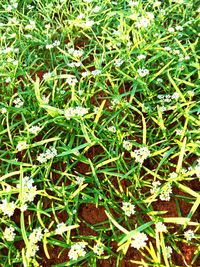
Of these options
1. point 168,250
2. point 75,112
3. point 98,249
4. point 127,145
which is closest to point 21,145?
point 75,112

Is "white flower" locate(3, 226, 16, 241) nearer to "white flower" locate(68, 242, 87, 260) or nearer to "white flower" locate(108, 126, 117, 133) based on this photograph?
"white flower" locate(68, 242, 87, 260)

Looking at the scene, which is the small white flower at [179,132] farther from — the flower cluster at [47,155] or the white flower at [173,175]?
the flower cluster at [47,155]

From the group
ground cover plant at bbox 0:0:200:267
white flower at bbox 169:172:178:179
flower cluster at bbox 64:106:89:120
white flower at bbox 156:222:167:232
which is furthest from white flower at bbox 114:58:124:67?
white flower at bbox 156:222:167:232

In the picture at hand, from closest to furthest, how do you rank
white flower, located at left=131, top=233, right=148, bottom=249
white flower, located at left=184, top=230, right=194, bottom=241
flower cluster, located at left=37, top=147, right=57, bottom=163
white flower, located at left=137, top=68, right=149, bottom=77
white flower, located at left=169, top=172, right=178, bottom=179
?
white flower, located at left=131, top=233, right=148, bottom=249
white flower, located at left=184, top=230, right=194, bottom=241
white flower, located at left=169, top=172, right=178, bottom=179
flower cluster, located at left=37, top=147, right=57, bottom=163
white flower, located at left=137, top=68, right=149, bottom=77

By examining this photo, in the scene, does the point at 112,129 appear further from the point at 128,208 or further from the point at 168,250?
the point at 168,250

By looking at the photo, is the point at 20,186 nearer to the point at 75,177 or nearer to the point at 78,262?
the point at 75,177
